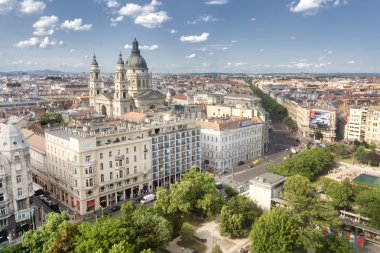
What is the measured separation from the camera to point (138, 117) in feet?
369

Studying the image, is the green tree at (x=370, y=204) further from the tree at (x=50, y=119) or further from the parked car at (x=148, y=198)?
the tree at (x=50, y=119)

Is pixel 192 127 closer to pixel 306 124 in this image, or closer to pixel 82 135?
pixel 82 135

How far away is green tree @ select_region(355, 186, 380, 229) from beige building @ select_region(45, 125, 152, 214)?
4762 centimetres

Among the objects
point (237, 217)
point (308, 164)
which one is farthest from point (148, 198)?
point (308, 164)

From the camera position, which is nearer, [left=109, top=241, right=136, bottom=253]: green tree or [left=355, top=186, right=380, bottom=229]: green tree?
[left=109, top=241, right=136, bottom=253]: green tree

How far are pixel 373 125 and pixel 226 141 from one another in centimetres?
6562

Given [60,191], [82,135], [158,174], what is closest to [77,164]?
[82,135]

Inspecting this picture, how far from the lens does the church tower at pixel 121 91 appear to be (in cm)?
13475

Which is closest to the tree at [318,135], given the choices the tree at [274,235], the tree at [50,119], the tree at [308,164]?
the tree at [308,164]

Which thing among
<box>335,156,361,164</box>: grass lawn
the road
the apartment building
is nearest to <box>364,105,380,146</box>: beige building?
<box>335,156,361,164</box>: grass lawn

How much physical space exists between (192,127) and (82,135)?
32.8m

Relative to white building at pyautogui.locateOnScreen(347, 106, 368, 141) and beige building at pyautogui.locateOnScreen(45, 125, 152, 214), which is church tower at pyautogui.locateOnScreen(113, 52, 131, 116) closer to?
beige building at pyautogui.locateOnScreen(45, 125, 152, 214)

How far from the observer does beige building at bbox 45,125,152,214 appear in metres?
71.2

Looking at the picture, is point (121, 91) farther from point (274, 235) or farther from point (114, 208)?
point (274, 235)
